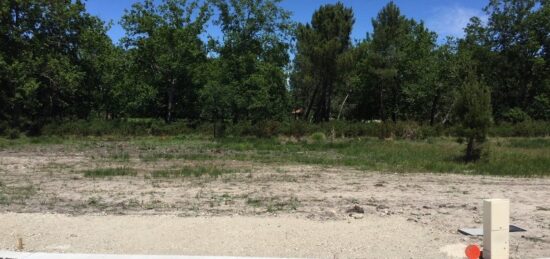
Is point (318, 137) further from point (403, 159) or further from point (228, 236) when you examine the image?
point (228, 236)

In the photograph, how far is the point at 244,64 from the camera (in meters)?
42.1

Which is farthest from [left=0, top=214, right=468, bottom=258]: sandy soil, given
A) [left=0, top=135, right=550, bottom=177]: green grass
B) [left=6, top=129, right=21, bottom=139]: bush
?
[left=6, top=129, right=21, bottom=139]: bush

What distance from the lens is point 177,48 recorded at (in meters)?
41.8

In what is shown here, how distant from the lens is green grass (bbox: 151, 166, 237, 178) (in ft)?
49.1

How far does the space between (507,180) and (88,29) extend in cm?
3361

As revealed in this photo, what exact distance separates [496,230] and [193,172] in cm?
1092

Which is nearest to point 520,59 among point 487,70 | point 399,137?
point 487,70

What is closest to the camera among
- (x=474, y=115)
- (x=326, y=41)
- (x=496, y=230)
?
(x=496, y=230)

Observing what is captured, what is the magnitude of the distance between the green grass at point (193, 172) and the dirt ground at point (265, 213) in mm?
494

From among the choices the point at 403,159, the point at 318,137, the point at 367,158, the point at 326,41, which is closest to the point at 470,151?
the point at 403,159

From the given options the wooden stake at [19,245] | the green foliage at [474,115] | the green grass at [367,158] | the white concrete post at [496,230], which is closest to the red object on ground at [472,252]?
the white concrete post at [496,230]

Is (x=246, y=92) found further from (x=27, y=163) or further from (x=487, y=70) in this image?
(x=487, y=70)

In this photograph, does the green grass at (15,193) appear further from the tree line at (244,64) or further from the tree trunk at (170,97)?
the tree trunk at (170,97)

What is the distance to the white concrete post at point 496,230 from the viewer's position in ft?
19.3
